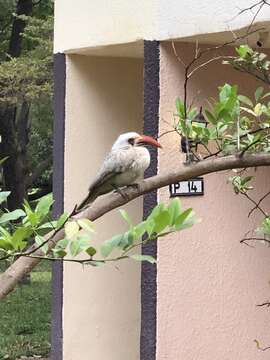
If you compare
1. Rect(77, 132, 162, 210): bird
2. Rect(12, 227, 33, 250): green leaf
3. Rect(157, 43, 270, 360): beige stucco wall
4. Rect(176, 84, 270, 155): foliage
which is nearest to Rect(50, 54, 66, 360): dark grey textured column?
Rect(157, 43, 270, 360): beige stucco wall

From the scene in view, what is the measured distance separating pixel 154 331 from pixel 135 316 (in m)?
1.34

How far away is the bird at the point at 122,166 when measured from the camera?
377 cm

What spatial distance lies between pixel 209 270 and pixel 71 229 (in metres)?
3.46

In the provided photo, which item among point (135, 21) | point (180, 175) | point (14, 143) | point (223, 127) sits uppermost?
point (135, 21)

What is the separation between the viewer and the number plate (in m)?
5.08

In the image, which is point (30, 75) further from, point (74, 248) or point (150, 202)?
point (74, 248)

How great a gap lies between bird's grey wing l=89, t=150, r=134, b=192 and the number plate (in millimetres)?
1200

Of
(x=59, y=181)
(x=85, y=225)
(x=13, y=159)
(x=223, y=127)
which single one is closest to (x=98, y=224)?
(x=59, y=181)

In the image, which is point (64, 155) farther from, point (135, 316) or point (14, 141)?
point (14, 141)

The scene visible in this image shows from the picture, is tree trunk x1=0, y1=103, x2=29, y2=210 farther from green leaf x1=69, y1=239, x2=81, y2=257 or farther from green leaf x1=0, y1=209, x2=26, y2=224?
green leaf x1=69, y1=239, x2=81, y2=257

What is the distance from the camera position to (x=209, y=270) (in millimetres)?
5211

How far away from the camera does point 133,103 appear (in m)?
6.52

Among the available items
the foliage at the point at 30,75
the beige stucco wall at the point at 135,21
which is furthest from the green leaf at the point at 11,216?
the foliage at the point at 30,75

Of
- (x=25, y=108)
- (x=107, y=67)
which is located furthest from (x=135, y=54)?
(x=25, y=108)
